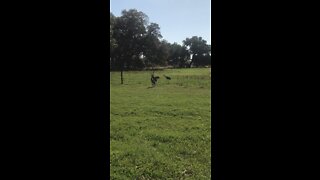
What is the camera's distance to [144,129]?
8453 millimetres

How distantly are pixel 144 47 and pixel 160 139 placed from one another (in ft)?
72.8

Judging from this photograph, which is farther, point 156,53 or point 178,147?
point 156,53

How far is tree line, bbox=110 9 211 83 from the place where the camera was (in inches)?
1032

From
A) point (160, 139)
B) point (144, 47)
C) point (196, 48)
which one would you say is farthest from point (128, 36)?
point (160, 139)

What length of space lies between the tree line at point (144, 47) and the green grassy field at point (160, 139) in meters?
12.8

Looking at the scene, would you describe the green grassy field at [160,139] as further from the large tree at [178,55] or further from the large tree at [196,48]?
the large tree at [178,55]

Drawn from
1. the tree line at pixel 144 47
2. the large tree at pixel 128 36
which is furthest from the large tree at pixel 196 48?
the large tree at pixel 128 36

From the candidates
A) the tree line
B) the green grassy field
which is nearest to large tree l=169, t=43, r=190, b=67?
the tree line

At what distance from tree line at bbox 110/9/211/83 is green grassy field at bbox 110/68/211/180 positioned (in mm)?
12823

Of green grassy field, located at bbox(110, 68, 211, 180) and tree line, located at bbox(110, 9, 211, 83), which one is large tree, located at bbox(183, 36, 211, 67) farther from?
green grassy field, located at bbox(110, 68, 211, 180)
